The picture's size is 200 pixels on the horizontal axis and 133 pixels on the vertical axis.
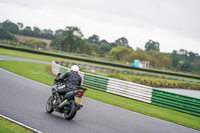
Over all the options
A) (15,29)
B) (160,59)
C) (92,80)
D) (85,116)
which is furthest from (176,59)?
(85,116)

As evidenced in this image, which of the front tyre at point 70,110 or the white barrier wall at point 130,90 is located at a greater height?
the front tyre at point 70,110

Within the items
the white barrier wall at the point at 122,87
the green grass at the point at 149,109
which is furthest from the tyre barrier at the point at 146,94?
the green grass at the point at 149,109

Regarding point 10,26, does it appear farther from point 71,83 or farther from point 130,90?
point 71,83

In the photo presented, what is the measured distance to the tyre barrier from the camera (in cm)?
1535

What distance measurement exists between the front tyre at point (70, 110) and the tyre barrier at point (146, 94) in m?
9.27

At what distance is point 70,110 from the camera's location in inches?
321

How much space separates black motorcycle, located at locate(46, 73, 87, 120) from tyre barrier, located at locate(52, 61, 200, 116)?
8.99 metres

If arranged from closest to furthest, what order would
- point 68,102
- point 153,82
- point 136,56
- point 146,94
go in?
point 68,102 → point 146,94 → point 153,82 → point 136,56

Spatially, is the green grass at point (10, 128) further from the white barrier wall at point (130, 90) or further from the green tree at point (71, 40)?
the green tree at point (71, 40)

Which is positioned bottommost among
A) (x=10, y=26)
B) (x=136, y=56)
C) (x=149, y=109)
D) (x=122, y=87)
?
(x=149, y=109)

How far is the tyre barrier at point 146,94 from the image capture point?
15.4m

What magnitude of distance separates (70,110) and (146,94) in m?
9.66

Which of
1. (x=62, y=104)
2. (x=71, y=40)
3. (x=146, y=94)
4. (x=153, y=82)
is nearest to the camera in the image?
(x=62, y=104)

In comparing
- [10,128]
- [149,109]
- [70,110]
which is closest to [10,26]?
[149,109]
